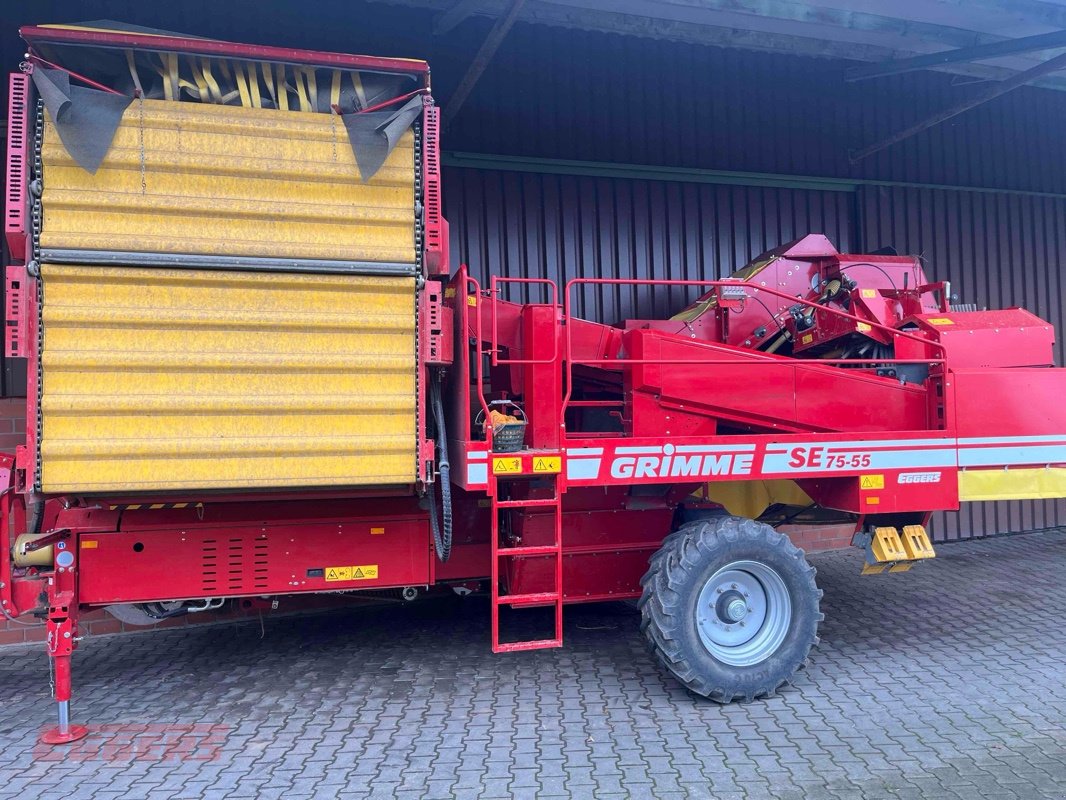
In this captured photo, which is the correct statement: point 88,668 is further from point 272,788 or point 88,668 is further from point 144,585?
point 272,788

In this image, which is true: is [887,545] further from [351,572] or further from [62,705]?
[62,705]

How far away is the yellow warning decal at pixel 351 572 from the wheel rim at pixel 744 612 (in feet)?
6.81

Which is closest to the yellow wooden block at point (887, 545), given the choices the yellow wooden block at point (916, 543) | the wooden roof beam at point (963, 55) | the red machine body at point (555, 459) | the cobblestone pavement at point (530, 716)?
the yellow wooden block at point (916, 543)

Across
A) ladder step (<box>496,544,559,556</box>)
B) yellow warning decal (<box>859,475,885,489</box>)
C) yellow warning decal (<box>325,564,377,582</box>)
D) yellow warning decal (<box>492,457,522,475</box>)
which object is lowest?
yellow warning decal (<box>325,564,377,582</box>)

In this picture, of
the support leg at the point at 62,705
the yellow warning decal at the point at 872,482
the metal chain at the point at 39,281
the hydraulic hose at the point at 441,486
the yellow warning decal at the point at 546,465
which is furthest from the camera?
the yellow warning decal at the point at 872,482

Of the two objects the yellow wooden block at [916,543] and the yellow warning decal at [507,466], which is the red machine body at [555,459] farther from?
the yellow wooden block at [916,543]

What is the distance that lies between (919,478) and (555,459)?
252 centimetres

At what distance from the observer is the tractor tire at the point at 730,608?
4324 millimetres

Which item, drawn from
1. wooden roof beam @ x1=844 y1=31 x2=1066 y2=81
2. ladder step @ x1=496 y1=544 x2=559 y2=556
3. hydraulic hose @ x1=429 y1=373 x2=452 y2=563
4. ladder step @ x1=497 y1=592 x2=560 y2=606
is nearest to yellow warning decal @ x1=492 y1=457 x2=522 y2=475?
hydraulic hose @ x1=429 y1=373 x2=452 y2=563

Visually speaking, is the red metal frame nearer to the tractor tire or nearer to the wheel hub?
the tractor tire

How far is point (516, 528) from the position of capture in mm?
4828

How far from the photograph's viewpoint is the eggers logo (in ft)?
15.8

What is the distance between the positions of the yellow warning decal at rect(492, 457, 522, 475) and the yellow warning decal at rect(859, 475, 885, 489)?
2316 mm

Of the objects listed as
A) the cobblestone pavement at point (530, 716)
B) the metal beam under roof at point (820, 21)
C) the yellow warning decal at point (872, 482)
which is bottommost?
the cobblestone pavement at point (530, 716)
